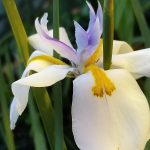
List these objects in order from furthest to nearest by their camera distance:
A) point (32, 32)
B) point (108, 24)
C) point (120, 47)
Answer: point (32, 32), point (120, 47), point (108, 24)

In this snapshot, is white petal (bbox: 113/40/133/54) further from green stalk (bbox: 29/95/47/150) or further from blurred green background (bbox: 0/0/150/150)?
green stalk (bbox: 29/95/47/150)

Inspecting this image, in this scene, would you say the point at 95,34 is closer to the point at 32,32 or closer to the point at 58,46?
the point at 58,46

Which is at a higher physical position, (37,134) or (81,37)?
(81,37)

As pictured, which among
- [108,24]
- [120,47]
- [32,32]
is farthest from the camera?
[32,32]

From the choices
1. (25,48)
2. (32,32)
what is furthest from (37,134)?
(32,32)

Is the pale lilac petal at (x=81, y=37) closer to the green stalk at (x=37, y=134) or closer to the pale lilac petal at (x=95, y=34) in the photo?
the pale lilac petal at (x=95, y=34)

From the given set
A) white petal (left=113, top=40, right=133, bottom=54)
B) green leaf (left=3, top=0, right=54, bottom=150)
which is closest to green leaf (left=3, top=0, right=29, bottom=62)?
green leaf (left=3, top=0, right=54, bottom=150)
